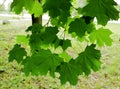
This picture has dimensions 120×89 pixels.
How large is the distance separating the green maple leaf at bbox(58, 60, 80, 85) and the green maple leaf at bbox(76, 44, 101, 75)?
34 mm

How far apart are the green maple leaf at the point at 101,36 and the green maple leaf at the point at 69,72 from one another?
26 cm

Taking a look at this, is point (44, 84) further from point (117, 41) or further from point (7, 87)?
point (117, 41)

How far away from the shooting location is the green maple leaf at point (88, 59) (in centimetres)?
115

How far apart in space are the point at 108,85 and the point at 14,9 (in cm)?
464

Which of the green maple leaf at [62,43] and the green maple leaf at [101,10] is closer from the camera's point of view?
the green maple leaf at [101,10]

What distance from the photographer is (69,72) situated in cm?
110

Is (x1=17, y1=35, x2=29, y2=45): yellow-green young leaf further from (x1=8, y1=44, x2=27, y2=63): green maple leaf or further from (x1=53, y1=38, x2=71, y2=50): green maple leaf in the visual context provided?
(x1=53, y1=38, x2=71, y2=50): green maple leaf

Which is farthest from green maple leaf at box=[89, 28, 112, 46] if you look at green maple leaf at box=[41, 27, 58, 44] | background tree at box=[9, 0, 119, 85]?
green maple leaf at box=[41, 27, 58, 44]

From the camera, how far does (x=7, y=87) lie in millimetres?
4973

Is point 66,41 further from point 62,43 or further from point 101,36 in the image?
point 101,36

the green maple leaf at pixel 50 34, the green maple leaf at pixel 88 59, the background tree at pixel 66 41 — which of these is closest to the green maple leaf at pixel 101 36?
the background tree at pixel 66 41

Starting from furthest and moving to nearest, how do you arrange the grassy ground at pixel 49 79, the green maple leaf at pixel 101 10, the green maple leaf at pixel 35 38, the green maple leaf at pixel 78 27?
the grassy ground at pixel 49 79, the green maple leaf at pixel 35 38, the green maple leaf at pixel 78 27, the green maple leaf at pixel 101 10

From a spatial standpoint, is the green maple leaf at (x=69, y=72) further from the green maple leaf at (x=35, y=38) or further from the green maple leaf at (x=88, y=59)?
Answer: the green maple leaf at (x=35, y=38)

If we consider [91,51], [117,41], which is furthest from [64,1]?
[117,41]
